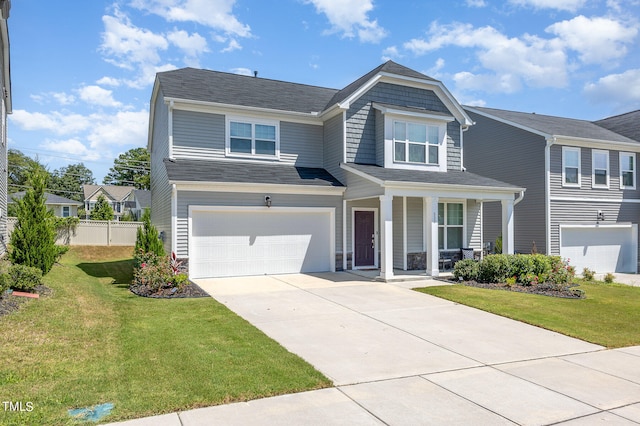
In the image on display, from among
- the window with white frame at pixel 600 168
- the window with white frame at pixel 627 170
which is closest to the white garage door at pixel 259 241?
the window with white frame at pixel 600 168

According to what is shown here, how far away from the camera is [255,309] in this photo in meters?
8.98

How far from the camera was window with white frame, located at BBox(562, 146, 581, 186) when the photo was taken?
58.6 ft

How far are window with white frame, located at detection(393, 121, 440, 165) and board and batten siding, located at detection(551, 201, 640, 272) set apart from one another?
5.99 meters

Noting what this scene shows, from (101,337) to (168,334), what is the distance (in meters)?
0.98

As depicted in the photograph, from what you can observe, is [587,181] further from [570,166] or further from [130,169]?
[130,169]

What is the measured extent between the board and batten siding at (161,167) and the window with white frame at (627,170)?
19.8 meters

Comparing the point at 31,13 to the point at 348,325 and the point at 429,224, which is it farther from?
the point at 429,224

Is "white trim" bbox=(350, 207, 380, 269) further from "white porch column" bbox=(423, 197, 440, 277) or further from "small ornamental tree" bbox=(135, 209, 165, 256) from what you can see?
"small ornamental tree" bbox=(135, 209, 165, 256)

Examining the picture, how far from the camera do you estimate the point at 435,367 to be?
18.3 feet

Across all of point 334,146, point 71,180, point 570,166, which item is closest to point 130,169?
point 71,180

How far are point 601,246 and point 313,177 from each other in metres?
14.0

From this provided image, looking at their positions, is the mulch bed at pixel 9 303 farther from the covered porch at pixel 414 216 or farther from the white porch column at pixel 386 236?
the covered porch at pixel 414 216

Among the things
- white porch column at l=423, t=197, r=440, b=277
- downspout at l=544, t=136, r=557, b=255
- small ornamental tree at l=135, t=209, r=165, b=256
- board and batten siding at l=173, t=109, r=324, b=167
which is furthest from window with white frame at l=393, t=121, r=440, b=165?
small ornamental tree at l=135, t=209, r=165, b=256

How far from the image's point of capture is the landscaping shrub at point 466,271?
516 inches
